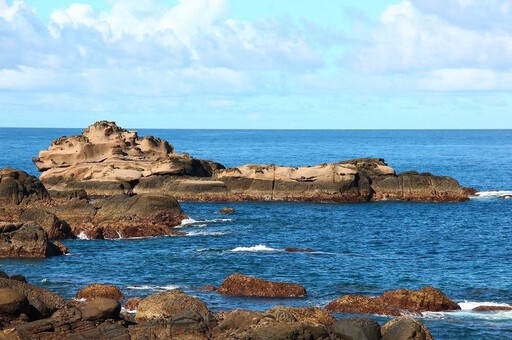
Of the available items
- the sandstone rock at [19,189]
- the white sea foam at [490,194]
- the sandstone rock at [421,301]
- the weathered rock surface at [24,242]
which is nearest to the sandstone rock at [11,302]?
the sandstone rock at [421,301]

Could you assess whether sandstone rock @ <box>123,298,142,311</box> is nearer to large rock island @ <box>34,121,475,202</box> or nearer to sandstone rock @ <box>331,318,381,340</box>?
sandstone rock @ <box>331,318,381,340</box>

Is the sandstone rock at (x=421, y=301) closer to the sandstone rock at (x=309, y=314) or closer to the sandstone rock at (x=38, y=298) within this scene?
the sandstone rock at (x=309, y=314)

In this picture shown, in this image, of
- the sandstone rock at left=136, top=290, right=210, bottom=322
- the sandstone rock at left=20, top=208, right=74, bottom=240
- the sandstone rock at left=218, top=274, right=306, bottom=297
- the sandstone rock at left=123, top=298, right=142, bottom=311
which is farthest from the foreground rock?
the sandstone rock at left=20, top=208, right=74, bottom=240

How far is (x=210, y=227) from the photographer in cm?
7056

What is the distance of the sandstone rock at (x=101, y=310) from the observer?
29359 mm

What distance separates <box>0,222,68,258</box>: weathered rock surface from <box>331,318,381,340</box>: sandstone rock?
2910cm

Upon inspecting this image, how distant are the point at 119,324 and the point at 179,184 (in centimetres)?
6587

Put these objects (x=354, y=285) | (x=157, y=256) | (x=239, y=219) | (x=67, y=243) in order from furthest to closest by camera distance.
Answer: (x=239, y=219), (x=67, y=243), (x=157, y=256), (x=354, y=285)

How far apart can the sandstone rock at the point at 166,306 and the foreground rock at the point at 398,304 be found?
24.6 ft

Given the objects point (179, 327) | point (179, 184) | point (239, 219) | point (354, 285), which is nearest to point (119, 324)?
point (179, 327)

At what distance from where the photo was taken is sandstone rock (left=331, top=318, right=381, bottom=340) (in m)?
27.8

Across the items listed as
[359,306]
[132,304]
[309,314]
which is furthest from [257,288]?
[309,314]

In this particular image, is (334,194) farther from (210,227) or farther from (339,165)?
(210,227)

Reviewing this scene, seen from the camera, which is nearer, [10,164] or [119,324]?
[119,324]
